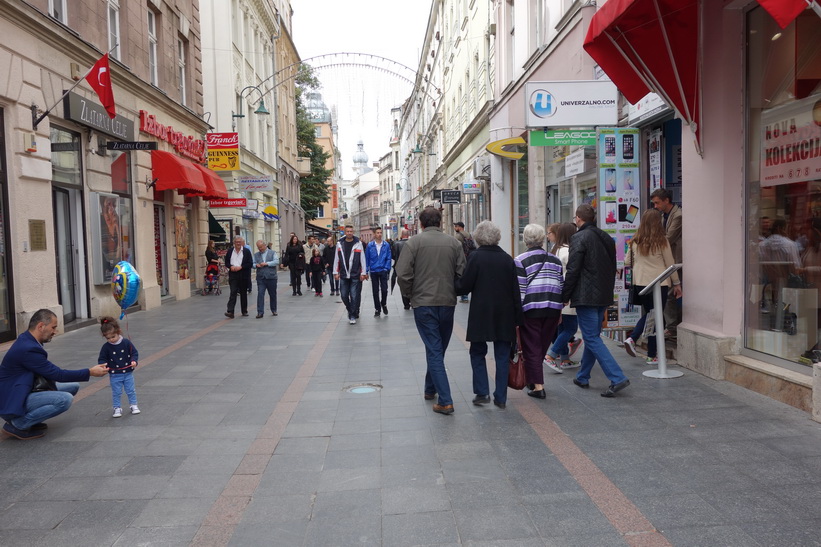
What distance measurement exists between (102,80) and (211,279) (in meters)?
9.33

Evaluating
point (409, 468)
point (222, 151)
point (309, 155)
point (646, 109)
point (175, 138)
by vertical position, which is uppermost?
point (309, 155)

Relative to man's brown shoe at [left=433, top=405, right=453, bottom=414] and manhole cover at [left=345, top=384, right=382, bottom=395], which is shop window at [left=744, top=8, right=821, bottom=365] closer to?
man's brown shoe at [left=433, top=405, right=453, bottom=414]

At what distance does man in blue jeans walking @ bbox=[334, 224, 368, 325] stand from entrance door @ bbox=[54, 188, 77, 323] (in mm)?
4857

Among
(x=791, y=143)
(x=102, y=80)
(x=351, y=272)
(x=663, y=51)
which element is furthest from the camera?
(x=351, y=272)

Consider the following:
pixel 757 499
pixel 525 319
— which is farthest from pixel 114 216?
pixel 757 499

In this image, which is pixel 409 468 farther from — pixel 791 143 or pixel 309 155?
pixel 309 155

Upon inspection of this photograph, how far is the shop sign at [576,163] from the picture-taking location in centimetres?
1007

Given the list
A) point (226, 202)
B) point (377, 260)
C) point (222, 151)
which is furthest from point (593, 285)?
point (226, 202)

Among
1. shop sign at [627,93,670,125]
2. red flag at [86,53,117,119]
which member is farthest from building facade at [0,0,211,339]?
shop sign at [627,93,670,125]

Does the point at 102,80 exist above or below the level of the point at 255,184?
above

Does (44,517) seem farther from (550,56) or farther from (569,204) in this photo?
(550,56)

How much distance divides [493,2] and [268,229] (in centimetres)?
1832

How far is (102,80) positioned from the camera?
→ 1084 centimetres

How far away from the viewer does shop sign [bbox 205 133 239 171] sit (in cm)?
2089
